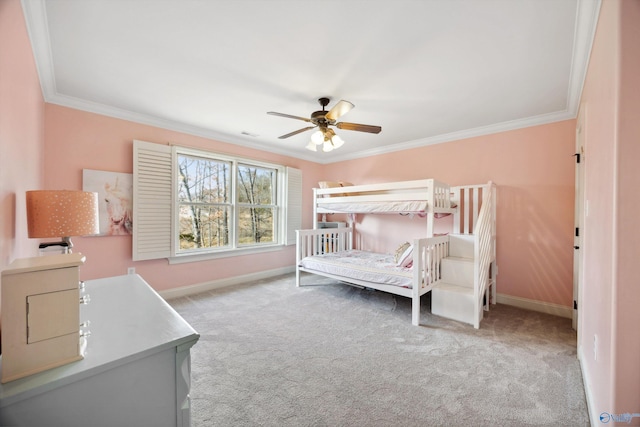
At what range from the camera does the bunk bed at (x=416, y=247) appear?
2.71 meters

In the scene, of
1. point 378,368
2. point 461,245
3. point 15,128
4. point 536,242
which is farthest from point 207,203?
point 536,242

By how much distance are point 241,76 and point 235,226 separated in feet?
8.05

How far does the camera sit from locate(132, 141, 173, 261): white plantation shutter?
10.3ft

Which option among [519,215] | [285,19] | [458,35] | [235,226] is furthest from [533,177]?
[235,226]

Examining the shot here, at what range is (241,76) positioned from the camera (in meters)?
2.26

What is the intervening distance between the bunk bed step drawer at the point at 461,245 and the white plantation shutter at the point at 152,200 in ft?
12.3

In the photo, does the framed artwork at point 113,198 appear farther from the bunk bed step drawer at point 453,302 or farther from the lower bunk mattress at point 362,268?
the bunk bed step drawer at point 453,302

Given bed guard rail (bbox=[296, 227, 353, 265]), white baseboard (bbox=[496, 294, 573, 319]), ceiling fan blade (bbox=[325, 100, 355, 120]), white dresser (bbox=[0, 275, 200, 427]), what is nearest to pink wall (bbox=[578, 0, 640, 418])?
ceiling fan blade (bbox=[325, 100, 355, 120])

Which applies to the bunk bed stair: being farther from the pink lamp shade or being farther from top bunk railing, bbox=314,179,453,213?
the pink lamp shade

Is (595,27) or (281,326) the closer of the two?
(595,27)

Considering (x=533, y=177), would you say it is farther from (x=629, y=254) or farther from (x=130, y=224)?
(x=130, y=224)

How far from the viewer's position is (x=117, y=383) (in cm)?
83

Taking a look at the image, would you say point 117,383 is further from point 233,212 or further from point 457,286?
point 233,212

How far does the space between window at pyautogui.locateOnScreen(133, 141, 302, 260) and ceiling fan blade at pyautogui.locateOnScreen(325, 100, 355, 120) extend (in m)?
2.20
